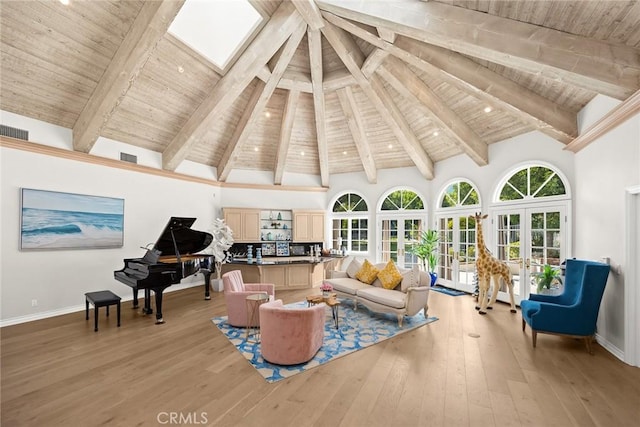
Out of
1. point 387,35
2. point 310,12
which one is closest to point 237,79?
point 310,12

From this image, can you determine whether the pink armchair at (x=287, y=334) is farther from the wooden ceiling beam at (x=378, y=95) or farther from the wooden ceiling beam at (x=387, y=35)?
the wooden ceiling beam at (x=378, y=95)

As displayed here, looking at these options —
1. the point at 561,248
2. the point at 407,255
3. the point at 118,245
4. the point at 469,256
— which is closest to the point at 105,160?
the point at 118,245

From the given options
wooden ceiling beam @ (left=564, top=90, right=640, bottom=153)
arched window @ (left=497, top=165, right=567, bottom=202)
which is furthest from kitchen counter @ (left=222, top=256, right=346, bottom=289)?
wooden ceiling beam @ (left=564, top=90, right=640, bottom=153)

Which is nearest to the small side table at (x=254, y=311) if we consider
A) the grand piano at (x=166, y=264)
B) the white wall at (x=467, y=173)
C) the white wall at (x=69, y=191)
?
the grand piano at (x=166, y=264)

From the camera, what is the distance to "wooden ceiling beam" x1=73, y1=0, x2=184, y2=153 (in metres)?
4.13

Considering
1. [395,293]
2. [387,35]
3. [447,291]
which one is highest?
[387,35]

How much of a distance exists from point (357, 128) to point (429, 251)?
3.95 metres

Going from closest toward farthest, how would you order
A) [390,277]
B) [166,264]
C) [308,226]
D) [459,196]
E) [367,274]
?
[166,264]
[390,277]
[367,274]
[459,196]
[308,226]

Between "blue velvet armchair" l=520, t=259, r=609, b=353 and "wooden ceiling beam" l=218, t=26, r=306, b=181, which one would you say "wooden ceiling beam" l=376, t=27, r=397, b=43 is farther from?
"blue velvet armchair" l=520, t=259, r=609, b=353

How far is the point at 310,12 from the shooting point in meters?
4.30

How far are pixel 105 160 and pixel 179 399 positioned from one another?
5.35 metres

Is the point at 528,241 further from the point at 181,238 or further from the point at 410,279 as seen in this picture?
the point at 181,238

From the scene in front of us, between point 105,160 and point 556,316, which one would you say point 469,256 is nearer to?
point 556,316

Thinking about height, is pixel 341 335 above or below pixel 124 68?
below
